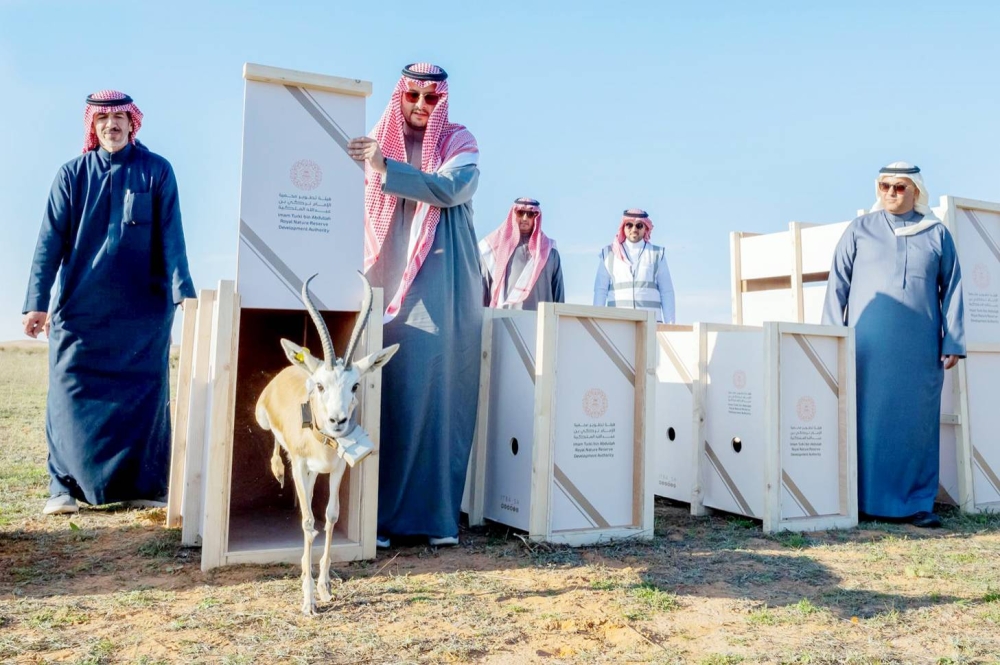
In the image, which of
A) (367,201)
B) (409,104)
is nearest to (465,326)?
(367,201)

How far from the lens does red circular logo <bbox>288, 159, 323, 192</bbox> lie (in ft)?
12.1

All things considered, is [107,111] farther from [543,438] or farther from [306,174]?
[543,438]

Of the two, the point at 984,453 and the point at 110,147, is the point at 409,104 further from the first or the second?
Answer: the point at 984,453

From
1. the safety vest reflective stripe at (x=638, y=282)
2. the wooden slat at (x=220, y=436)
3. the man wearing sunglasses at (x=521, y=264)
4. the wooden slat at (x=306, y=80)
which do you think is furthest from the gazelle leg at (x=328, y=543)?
the safety vest reflective stripe at (x=638, y=282)

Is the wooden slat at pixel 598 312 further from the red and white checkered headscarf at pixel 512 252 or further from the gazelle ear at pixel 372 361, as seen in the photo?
the red and white checkered headscarf at pixel 512 252

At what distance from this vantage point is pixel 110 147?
4.92 meters

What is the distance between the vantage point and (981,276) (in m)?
5.79

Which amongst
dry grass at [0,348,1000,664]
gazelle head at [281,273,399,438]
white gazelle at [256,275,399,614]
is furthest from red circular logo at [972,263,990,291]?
gazelle head at [281,273,399,438]

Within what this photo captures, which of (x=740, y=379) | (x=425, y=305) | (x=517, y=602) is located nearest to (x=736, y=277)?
(x=740, y=379)

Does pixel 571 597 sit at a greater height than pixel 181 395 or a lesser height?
lesser

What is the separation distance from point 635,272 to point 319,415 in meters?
5.04

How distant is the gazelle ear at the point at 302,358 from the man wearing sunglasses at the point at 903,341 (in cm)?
378

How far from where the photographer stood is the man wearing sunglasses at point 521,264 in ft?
20.9

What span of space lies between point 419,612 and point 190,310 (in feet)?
8.60
